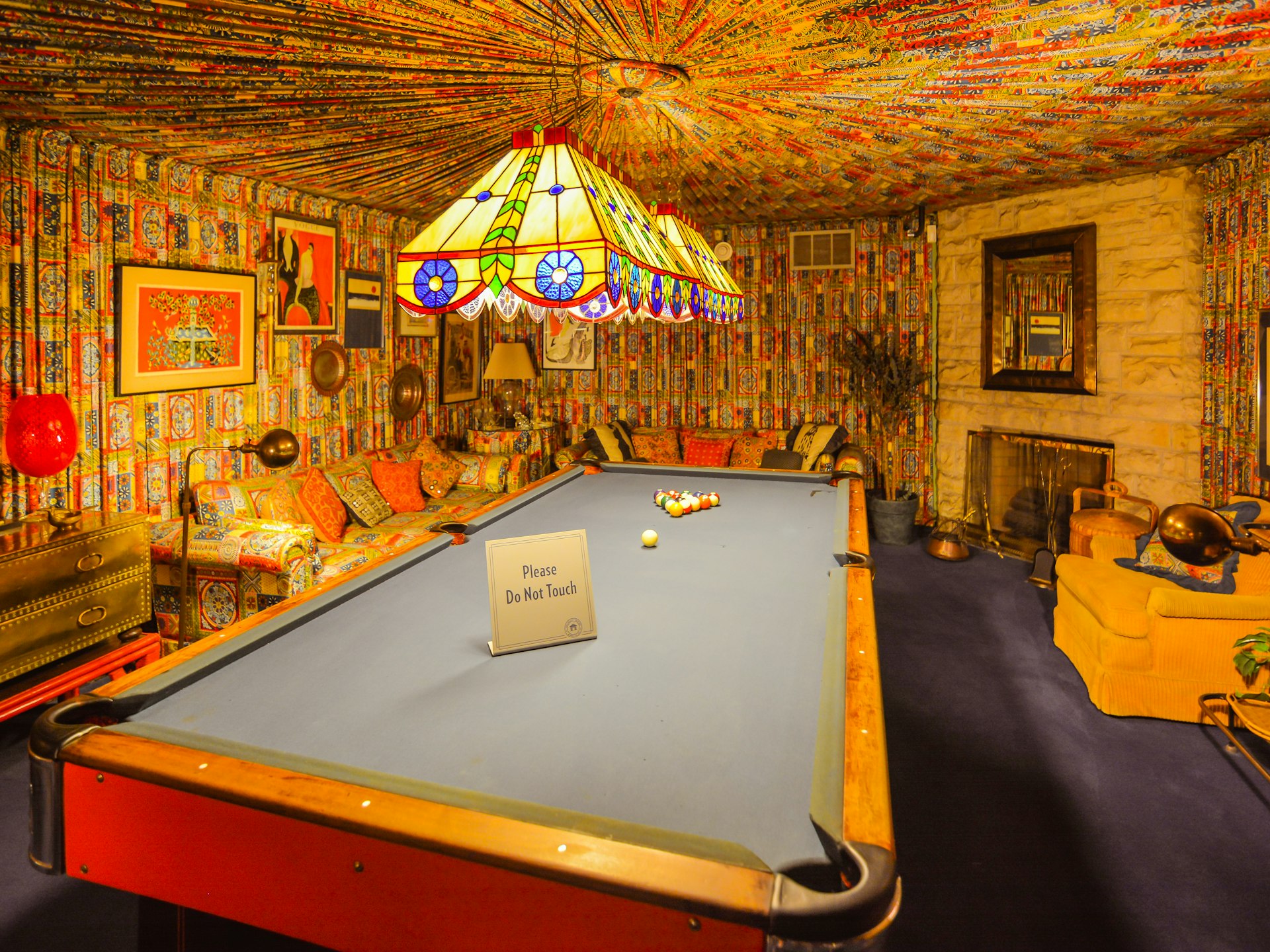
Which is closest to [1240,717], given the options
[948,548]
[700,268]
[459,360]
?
[700,268]

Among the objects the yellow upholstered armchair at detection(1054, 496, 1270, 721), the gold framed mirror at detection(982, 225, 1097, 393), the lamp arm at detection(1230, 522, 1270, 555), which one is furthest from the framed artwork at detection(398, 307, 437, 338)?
the lamp arm at detection(1230, 522, 1270, 555)

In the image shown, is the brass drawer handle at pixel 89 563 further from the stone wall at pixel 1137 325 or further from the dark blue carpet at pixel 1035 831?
the stone wall at pixel 1137 325

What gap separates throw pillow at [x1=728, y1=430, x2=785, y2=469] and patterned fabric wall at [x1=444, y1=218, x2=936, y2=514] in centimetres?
33

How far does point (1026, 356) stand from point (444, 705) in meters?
5.26

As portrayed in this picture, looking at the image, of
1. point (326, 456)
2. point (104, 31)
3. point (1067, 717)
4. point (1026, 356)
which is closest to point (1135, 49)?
point (1067, 717)

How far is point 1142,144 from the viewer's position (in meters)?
3.90

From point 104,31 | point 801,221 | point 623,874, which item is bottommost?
point 623,874

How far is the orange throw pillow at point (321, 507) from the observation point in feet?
14.4

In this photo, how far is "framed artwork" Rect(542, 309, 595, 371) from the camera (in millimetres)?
7016

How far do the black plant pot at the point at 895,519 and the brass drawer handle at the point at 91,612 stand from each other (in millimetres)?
4958

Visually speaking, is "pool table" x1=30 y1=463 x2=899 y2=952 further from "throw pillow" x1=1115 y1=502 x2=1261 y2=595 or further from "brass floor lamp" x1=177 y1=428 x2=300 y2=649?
"throw pillow" x1=1115 y1=502 x2=1261 y2=595

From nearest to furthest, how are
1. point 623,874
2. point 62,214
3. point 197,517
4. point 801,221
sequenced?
1. point 623,874
2. point 62,214
3. point 197,517
4. point 801,221

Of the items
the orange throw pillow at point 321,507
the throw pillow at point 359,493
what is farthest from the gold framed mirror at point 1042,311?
the orange throw pillow at point 321,507

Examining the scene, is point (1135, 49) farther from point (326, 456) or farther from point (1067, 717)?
point (326, 456)
